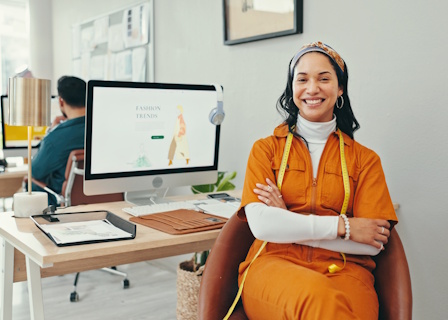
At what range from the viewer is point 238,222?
5.77 feet

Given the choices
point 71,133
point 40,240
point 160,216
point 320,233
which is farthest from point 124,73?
point 320,233

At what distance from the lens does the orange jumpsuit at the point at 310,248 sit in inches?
54.5

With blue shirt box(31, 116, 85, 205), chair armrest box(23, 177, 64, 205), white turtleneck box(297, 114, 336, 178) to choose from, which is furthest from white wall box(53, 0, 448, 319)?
chair armrest box(23, 177, 64, 205)

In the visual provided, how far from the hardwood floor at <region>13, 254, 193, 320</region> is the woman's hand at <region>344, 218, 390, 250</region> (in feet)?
5.14

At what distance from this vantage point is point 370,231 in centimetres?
155

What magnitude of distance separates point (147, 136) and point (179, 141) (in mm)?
164

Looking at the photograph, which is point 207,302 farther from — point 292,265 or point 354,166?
point 354,166

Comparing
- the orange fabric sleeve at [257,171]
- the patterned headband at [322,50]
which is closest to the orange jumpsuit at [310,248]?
the orange fabric sleeve at [257,171]

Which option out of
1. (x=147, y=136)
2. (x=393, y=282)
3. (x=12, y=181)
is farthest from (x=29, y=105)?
(x=12, y=181)

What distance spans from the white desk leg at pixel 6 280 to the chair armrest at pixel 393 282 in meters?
1.24

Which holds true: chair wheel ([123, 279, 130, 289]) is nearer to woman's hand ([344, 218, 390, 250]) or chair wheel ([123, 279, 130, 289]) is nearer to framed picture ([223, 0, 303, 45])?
framed picture ([223, 0, 303, 45])

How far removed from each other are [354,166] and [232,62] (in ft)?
4.84

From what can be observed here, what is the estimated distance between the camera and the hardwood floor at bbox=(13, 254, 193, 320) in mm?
2826

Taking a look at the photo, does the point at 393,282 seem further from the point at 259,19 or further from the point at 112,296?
the point at 112,296
